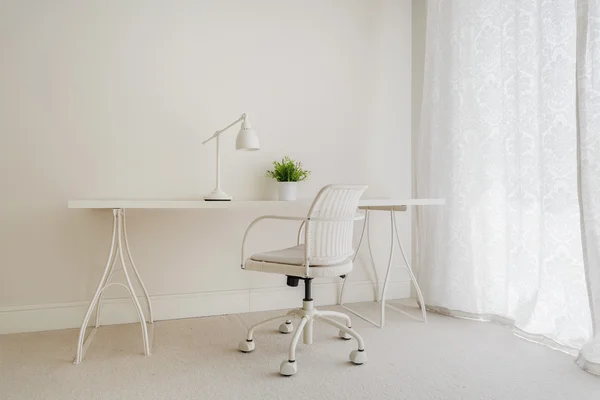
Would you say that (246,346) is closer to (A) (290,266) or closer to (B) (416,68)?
(A) (290,266)

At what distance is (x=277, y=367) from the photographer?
204cm

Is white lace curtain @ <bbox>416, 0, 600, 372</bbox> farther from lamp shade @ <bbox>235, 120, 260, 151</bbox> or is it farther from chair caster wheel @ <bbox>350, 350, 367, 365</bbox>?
lamp shade @ <bbox>235, 120, 260, 151</bbox>

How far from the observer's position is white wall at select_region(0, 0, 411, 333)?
2.56 meters

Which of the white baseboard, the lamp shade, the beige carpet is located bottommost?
the beige carpet

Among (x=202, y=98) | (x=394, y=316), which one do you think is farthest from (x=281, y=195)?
(x=394, y=316)

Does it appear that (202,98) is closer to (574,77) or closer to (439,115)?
(439,115)

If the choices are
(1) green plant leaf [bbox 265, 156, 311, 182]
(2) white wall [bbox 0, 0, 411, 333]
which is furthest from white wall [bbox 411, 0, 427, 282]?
(1) green plant leaf [bbox 265, 156, 311, 182]

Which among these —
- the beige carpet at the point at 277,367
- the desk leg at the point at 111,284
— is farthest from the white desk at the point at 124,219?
the beige carpet at the point at 277,367

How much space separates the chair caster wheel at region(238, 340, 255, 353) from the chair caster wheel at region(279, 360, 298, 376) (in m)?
0.32

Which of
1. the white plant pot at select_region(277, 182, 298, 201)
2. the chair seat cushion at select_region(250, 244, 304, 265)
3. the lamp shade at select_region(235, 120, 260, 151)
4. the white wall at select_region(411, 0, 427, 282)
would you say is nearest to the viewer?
the chair seat cushion at select_region(250, 244, 304, 265)

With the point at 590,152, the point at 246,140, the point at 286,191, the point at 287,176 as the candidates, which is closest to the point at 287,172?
the point at 287,176

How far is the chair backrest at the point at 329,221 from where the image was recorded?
2.00m

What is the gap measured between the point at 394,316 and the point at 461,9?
205cm

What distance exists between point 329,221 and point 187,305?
1.32 metres
